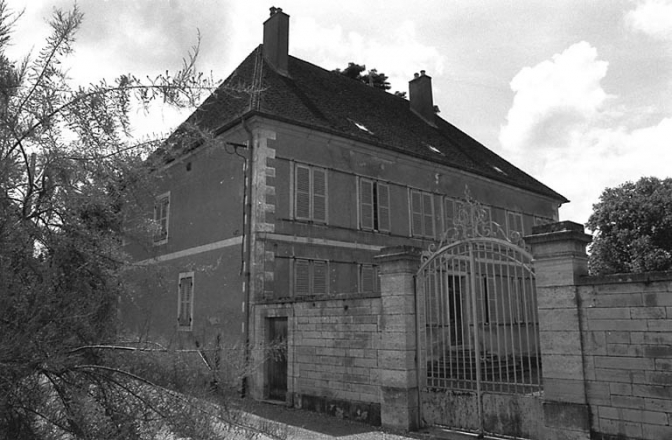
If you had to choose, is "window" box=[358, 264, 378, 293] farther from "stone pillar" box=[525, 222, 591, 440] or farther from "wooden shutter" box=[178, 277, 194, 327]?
"stone pillar" box=[525, 222, 591, 440]

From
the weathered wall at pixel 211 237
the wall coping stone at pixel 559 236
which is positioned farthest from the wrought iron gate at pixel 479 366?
the weathered wall at pixel 211 237

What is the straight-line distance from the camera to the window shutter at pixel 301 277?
1166 centimetres

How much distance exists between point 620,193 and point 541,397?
22060mm

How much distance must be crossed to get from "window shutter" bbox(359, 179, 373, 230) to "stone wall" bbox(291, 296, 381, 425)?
13.3 ft

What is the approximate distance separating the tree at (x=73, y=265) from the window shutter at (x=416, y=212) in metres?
12.1

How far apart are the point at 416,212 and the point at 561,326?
8.47 metres

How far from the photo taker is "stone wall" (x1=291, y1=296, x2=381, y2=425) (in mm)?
8188

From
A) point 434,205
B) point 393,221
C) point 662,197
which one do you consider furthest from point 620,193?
point 393,221

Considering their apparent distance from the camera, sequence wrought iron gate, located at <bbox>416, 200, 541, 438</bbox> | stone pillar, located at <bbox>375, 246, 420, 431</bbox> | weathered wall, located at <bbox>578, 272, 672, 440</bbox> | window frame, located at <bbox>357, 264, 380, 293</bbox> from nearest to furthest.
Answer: weathered wall, located at <bbox>578, 272, 672, 440</bbox>
wrought iron gate, located at <bbox>416, 200, 541, 438</bbox>
stone pillar, located at <bbox>375, 246, 420, 431</bbox>
window frame, located at <bbox>357, 264, 380, 293</bbox>

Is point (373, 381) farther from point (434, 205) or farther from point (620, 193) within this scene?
point (620, 193)

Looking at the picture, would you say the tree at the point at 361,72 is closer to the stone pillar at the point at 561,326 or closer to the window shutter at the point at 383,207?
the window shutter at the point at 383,207

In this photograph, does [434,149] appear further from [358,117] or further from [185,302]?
[185,302]

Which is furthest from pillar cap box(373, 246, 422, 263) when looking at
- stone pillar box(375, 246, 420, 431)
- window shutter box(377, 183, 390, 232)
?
window shutter box(377, 183, 390, 232)

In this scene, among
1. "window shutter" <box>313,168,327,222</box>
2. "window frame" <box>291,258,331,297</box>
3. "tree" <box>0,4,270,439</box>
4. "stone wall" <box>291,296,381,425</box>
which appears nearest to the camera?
"tree" <box>0,4,270,439</box>
